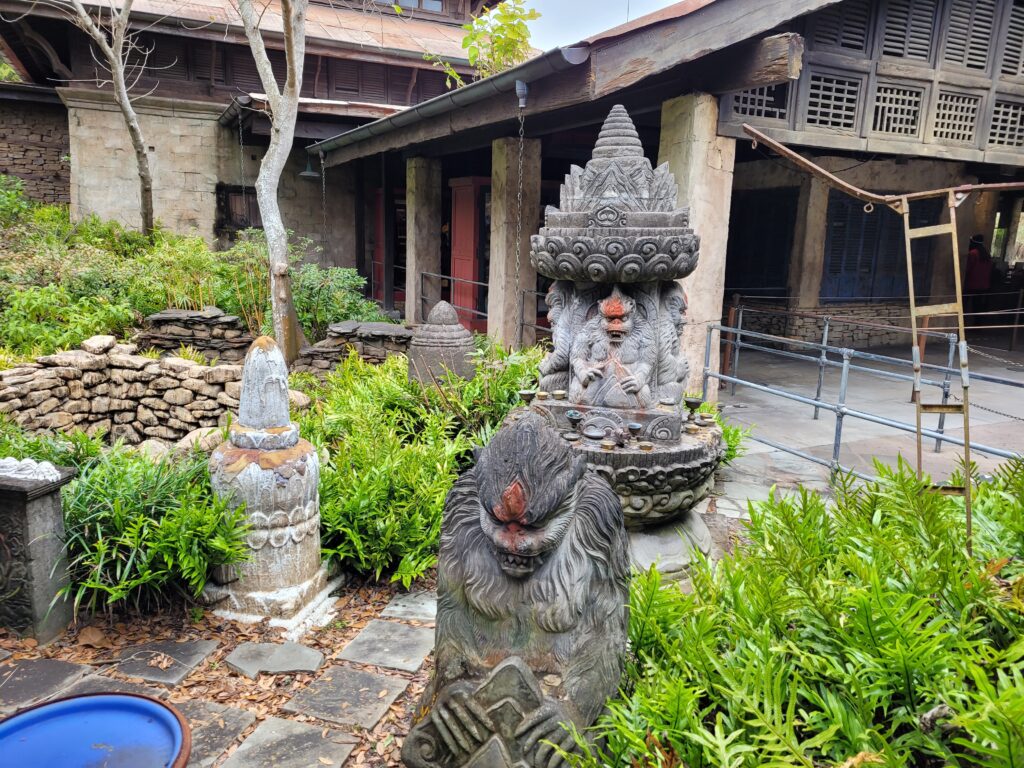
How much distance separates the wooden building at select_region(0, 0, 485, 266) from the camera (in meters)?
11.8

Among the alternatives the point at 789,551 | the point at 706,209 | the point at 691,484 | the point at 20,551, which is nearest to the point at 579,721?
the point at 789,551

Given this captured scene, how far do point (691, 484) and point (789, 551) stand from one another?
4.58ft

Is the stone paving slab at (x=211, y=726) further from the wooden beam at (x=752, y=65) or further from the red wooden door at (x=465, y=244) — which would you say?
the red wooden door at (x=465, y=244)

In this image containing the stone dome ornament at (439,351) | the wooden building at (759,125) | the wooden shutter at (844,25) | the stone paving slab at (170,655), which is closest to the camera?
the stone paving slab at (170,655)

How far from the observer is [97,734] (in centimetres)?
210

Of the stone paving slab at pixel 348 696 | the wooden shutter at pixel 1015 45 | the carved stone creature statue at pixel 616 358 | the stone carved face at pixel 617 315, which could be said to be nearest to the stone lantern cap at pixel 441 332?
the carved stone creature statue at pixel 616 358

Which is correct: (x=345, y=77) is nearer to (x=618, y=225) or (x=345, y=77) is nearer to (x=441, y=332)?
(x=441, y=332)

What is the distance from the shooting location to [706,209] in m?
5.86

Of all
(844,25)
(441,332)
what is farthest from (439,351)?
(844,25)

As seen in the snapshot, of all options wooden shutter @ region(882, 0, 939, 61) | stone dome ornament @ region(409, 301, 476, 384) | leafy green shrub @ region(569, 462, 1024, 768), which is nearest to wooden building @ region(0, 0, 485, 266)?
stone dome ornament @ region(409, 301, 476, 384)

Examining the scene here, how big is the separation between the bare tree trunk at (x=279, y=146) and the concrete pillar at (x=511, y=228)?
2396 millimetres

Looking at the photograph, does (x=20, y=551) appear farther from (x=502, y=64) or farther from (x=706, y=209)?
(x=502, y=64)

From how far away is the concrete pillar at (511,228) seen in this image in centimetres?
847

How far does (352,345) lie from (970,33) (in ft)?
24.3
